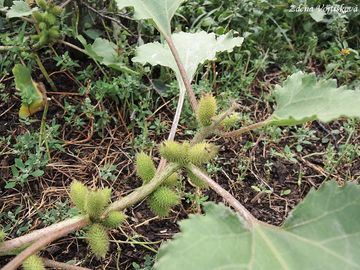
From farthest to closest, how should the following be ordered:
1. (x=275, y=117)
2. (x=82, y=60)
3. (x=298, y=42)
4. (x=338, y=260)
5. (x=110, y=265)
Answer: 1. (x=298, y=42)
2. (x=82, y=60)
3. (x=110, y=265)
4. (x=275, y=117)
5. (x=338, y=260)

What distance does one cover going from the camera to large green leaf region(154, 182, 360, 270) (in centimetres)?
100

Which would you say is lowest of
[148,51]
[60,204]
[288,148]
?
[288,148]

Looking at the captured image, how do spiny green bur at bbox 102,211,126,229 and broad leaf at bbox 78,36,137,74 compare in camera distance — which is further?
broad leaf at bbox 78,36,137,74

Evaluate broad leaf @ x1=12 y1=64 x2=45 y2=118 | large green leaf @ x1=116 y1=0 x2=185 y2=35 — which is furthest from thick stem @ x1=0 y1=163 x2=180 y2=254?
broad leaf @ x1=12 y1=64 x2=45 y2=118

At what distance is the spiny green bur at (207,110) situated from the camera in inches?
51.9

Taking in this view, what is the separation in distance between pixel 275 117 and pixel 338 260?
14.6 inches

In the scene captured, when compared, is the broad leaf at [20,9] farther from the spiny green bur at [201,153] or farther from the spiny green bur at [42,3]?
the spiny green bur at [201,153]

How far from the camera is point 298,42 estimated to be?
8.09ft

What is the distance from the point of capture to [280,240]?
111 centimetres

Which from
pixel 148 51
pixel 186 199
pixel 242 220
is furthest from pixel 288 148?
pixel 242 220

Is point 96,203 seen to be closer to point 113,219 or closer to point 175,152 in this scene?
point 113,219

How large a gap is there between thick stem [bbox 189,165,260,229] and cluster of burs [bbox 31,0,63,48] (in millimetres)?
910

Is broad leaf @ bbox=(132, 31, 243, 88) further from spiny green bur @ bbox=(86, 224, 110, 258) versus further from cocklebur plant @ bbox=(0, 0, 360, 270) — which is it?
spiny green bur @ bbox=(86, 224, 110, 258)

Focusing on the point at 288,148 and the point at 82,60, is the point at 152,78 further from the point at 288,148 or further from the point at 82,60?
the point at 288,148
